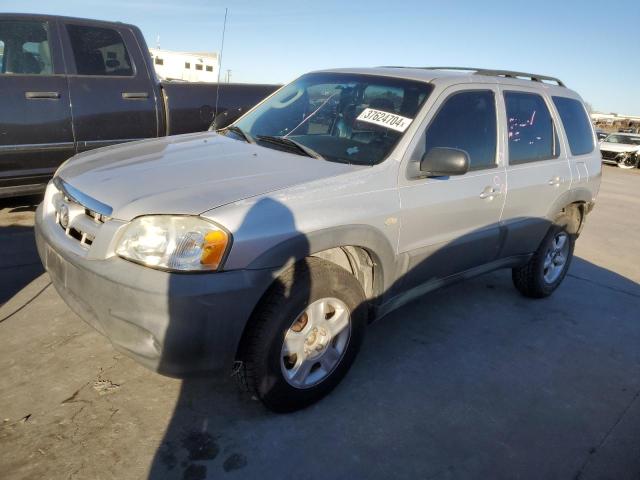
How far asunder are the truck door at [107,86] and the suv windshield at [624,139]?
23.3 meters

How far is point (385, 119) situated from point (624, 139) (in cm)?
2433

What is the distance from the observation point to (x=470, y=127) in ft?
10.8

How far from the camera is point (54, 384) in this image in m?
2.67

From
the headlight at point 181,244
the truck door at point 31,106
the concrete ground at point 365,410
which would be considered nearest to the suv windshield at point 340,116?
the headlight at point 181,244

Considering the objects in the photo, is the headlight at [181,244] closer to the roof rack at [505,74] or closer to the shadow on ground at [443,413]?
the shadow on ground at [443,413]

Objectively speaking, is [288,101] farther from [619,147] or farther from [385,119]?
[619,147]

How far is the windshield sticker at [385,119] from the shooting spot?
9.56 feet

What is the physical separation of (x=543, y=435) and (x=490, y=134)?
73.9 inches

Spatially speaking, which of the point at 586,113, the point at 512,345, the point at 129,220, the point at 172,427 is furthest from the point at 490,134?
the point at 172,427

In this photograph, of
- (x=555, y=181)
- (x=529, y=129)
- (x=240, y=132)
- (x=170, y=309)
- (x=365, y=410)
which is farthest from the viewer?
(x=555, y=181)

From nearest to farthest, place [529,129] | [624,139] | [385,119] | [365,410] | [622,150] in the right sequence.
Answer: [365,410] → [385,119] → [529,129] → [622,150] → [624,139]

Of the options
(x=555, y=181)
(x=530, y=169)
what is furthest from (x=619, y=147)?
(x=530, y=169)

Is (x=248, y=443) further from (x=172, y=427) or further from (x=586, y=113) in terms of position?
(x=586, y=113)

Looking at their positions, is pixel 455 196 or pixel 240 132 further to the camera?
pixel 240 132
